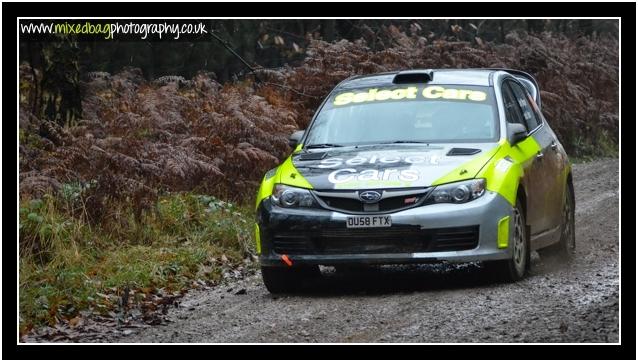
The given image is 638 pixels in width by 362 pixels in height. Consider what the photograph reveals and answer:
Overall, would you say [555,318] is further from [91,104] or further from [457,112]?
[91,104]

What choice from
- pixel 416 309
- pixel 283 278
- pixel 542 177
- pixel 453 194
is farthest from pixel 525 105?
pixel 416 309

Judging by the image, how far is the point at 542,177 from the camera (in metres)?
9.94

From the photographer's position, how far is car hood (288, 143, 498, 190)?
8664mm

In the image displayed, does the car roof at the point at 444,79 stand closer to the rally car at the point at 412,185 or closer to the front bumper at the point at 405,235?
the rally car at the point at 412,185

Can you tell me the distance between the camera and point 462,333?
7.19 m

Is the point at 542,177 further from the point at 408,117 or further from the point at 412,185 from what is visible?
the point at 412,185

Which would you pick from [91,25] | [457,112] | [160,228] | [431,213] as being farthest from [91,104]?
[431,213]

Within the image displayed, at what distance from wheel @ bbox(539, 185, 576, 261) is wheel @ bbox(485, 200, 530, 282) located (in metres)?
1.35

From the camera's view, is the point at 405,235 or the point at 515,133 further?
the point at 515,133

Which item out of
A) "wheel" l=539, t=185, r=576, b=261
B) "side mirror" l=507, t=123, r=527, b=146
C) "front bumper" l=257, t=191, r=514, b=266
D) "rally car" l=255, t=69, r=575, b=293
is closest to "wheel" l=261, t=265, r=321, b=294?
"rally car" l=255, t=69, r=575, b=293

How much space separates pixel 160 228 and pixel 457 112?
3.28m

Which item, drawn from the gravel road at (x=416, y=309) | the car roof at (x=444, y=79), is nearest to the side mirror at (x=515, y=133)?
the car roof at (x=444, y=79)

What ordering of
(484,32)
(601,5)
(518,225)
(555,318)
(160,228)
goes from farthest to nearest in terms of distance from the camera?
(484,32) → (601,5) → (160,228) → (518,225) → (555,318)

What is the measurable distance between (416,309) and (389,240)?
27.6 inches
